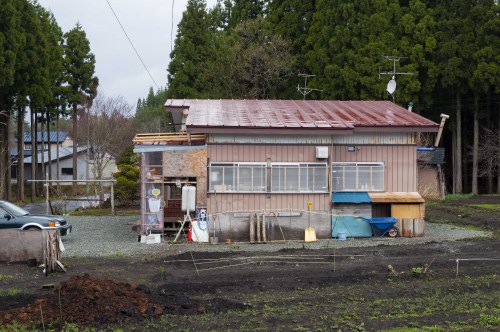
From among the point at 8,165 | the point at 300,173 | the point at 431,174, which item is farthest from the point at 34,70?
the point at 431,174

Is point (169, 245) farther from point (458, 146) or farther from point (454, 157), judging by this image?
point (454, 157)

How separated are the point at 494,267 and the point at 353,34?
26.3 metres

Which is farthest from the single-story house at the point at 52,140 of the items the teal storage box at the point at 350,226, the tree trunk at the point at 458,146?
the teal storage box at the point at 350,226

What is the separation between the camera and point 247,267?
42.2ft

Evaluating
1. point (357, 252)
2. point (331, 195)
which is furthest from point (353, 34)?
point (357, 252)

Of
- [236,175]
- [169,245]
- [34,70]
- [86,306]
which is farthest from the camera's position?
[34,70]

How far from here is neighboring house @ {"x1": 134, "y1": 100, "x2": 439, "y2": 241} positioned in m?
17.8

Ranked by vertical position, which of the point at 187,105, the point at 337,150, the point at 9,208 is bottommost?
the point at 9,208

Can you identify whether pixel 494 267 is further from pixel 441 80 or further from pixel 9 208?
pixel 441 80

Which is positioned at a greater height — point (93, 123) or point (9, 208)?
point (93, 123)

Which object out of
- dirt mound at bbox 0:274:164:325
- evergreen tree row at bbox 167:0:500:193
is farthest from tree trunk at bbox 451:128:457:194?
dirt mound at bbox 0:274:164:325

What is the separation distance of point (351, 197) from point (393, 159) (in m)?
1.80

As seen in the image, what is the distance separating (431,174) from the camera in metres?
35.9

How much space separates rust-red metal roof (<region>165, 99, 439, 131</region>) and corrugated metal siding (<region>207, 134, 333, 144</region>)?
39 centimetres
